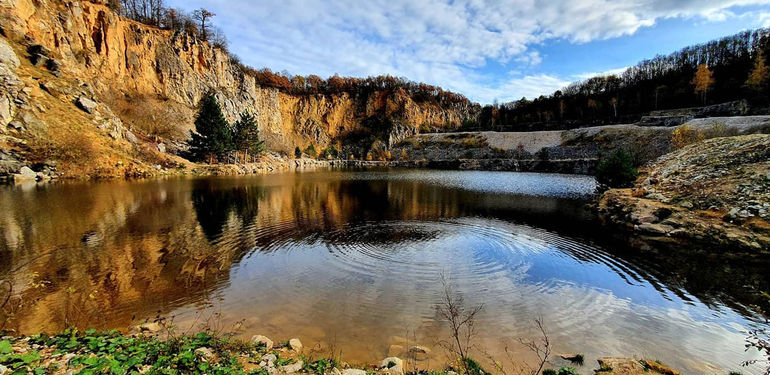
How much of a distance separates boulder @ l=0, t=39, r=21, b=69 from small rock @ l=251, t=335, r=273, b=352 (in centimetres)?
5269

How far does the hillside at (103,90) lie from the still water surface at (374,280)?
23.3 m

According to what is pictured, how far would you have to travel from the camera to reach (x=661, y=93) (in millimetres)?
89500

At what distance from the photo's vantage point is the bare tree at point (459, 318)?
6329 mm

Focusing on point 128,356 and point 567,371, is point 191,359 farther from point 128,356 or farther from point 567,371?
point 567,371

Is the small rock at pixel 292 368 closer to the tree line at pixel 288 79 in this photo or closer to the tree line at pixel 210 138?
the tree line at pixel 210 138

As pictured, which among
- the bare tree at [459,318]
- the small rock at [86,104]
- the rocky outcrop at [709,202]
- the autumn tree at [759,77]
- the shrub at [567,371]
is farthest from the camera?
the autumn tree at [759,77]

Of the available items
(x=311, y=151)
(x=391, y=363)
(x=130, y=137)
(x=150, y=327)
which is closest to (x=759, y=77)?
(x=391, y=363)

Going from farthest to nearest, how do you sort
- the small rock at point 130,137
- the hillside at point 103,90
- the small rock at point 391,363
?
the small rock at point 130,137 < the hillside at point 103,90 < the small rock at point 391,363

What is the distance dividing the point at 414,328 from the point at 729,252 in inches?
547

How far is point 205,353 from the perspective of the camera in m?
4.86

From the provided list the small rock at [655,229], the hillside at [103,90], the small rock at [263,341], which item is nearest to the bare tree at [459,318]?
the small rock at [263,341]

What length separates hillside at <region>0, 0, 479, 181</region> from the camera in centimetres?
3450

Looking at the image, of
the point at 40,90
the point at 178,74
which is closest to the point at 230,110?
the point at 178,74

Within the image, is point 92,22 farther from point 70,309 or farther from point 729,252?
point 729,252
